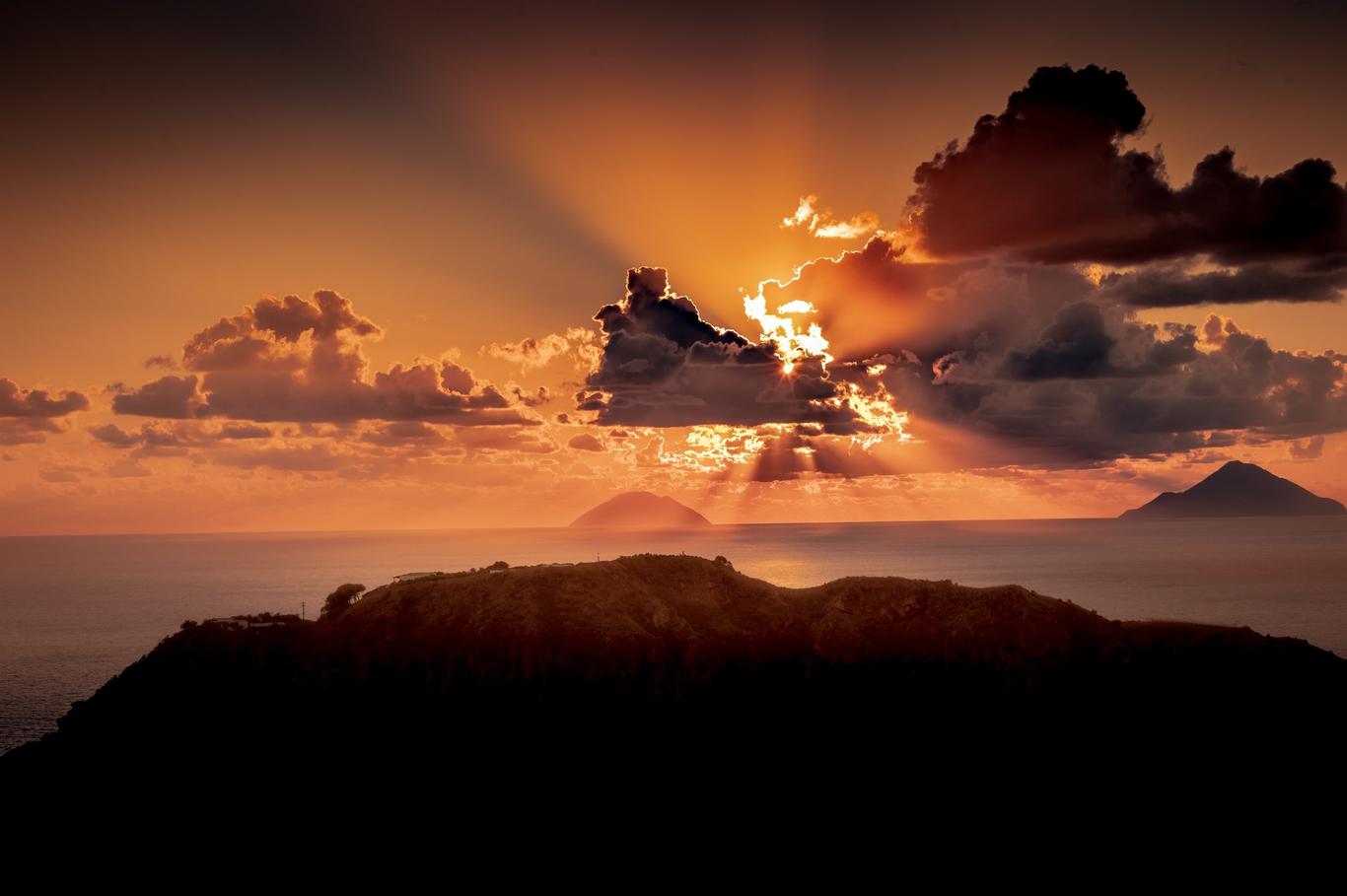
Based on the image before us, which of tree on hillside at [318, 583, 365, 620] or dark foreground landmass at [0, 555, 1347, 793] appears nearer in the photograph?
dark foreground landmass at [0, 555, 1347, 793]

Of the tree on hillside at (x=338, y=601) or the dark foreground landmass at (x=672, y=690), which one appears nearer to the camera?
→ the dark foreground landmass at (x=672, y=690)

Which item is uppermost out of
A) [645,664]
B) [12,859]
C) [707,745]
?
[645,664]

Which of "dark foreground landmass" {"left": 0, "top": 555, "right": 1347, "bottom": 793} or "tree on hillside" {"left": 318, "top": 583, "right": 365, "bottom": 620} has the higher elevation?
"tree on hillside" {"left": 318, "top": 583, "right": 365, "bottom": 620}

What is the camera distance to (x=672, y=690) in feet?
211

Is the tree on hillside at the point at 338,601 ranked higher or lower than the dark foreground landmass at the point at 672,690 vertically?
higher

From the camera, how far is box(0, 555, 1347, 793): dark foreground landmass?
202ft

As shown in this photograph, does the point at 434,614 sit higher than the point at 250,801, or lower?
higher

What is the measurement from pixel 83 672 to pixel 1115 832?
129 metres

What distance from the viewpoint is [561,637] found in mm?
65750

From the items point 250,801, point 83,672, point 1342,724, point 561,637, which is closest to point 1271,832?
point 1342,724

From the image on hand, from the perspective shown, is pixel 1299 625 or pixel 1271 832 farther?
pixel 1299 625

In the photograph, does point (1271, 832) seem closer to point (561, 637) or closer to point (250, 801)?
point (561, 637)

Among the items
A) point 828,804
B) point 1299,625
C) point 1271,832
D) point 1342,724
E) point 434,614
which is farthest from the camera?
point 1299,625

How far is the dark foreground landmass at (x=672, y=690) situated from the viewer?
6169 centimetres
